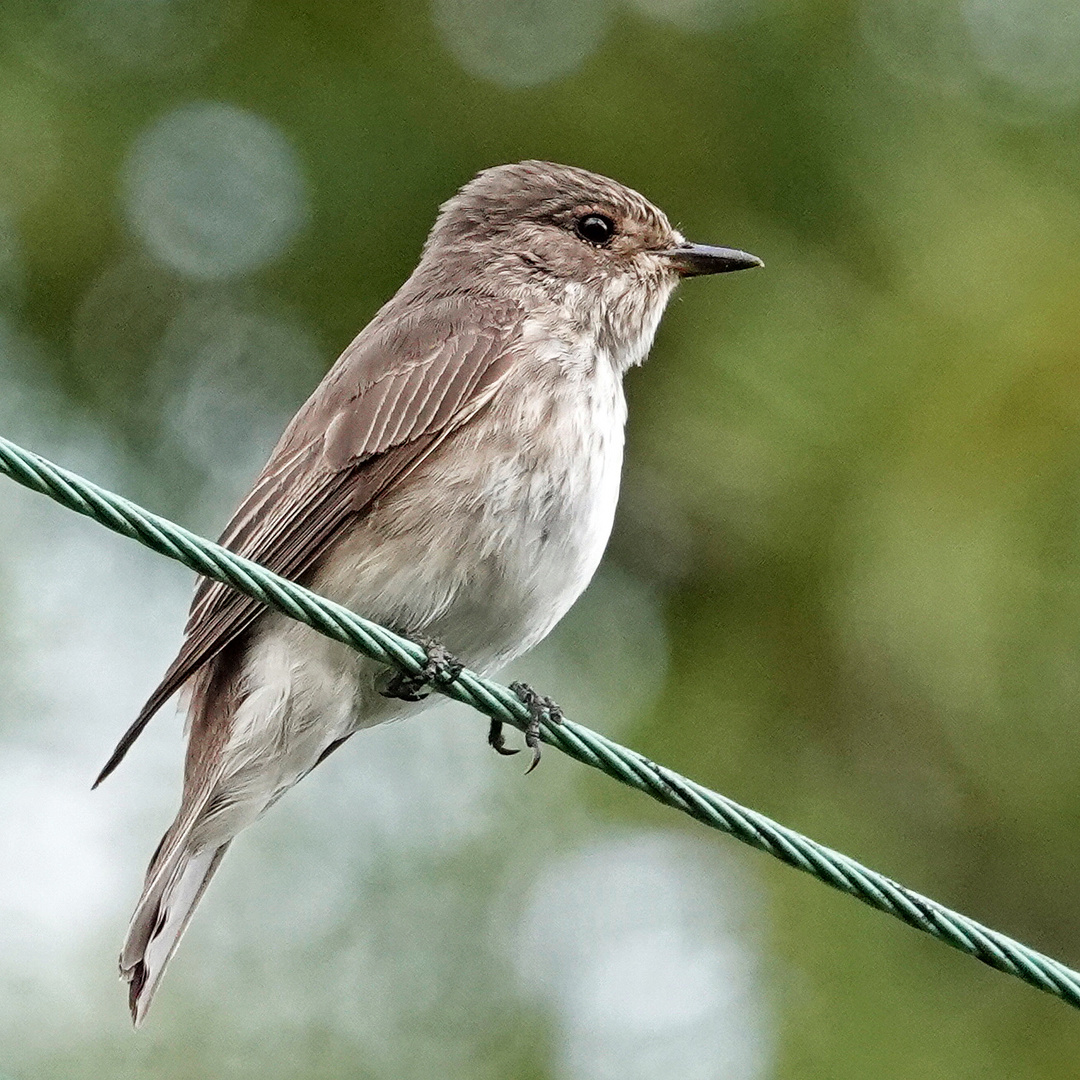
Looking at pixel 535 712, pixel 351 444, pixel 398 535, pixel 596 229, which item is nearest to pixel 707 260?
pixel 596 229

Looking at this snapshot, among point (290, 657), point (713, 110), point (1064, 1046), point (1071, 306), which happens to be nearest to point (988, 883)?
point (1064, 1046)

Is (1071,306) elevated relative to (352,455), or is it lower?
elevated

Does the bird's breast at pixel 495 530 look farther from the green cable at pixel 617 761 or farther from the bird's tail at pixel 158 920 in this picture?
the green cable at pixel 617 761

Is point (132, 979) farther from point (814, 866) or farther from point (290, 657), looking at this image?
point (814, 866)

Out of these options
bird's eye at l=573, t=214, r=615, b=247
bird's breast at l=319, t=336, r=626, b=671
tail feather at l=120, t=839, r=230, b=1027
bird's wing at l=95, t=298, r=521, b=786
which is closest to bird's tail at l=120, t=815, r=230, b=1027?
tail feather at l=120, t=839, r=230, b=1027

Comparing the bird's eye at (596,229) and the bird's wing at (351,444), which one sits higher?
the bird's eye at (596,229)

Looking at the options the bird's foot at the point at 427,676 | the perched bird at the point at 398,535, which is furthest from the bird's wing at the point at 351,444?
the bird's foot at the point at 427,676

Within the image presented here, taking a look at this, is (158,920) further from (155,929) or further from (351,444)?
(351,444)
